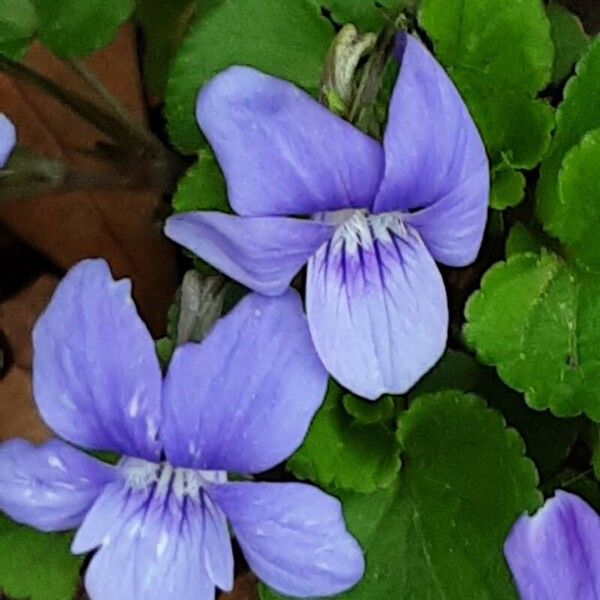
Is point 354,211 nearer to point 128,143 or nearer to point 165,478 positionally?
point 165,478

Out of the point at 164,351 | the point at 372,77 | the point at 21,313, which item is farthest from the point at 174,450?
the point at 21,313

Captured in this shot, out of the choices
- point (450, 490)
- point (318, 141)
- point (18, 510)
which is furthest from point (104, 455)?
point (318, 141)

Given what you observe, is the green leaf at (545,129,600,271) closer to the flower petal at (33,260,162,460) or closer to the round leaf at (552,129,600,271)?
the round leaf at (552,129,600,271)

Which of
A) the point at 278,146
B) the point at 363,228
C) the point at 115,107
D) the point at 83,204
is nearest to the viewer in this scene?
the point at 278,146

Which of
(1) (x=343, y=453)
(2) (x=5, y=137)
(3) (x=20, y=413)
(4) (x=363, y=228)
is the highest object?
(2) (x=5, y=137)

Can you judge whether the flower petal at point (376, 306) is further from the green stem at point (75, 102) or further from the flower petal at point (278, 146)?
the green stem at point (75, 102)

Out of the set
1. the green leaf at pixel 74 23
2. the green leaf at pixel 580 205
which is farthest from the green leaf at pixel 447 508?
the green leaf at pixel 74 23

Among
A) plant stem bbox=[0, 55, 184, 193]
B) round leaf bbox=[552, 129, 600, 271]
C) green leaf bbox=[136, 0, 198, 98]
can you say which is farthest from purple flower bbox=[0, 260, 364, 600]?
green leaf bbox=[136, 0, 198, 98]
